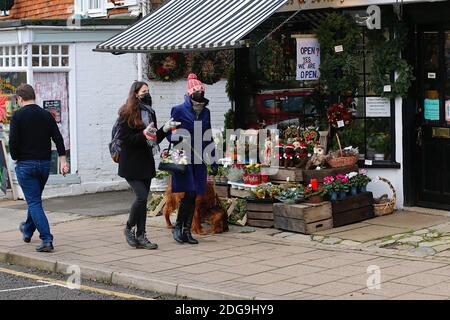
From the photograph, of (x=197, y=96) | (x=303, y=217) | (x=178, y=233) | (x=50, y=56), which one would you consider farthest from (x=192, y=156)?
(x=50, y=56)

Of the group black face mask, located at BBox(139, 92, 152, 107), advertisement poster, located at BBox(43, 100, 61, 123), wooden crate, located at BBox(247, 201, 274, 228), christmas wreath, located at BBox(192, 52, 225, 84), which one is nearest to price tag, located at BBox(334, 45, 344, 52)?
wooden crate, located at BBox(247, 201, 274, 228)

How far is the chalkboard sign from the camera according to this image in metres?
15.3

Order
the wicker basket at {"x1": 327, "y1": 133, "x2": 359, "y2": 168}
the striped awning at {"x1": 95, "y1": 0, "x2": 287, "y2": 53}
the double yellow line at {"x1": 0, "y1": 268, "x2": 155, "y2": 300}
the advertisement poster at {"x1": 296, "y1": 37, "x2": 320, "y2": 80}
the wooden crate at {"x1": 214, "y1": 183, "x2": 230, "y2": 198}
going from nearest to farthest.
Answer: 1. the double yellow line at {"x1": 0, "y1": 268, "x2": 155, "y2": 300}
2. the striped awning at {"x1": 95, "y1": 0, "x2": 287, "y2": 53}
3. the wicker basket at {"x1": 327, "y1": 133, "x2": 359, "y2": 168}
4. the wooden crate at {"x1": 214, "y1": 183, "x2": 230, "y2": 198}
5. the advertisement poster at {"x1": 296, "y1": 37, "x2": 320, "y2": 80}

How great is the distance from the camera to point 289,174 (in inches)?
457

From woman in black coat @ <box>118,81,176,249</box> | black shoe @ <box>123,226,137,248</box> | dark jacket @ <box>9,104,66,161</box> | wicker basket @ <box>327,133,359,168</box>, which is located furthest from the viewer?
wicker basket @ <box>327,133,359,168</box>

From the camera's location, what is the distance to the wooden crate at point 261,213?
11.4m

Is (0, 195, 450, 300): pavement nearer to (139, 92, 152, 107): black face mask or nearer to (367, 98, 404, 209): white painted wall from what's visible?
(367, 98, 404, 209): white painted wall

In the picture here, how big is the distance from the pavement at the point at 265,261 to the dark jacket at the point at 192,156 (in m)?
0.69

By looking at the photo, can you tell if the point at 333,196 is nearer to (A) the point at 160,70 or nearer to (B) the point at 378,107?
(B) the point at 378,107

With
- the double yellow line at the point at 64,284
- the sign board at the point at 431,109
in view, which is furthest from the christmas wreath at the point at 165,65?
the double yellow line at the point at 64,284

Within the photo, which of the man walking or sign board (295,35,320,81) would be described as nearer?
the man walking

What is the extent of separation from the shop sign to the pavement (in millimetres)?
1323

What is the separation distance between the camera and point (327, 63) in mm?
12492

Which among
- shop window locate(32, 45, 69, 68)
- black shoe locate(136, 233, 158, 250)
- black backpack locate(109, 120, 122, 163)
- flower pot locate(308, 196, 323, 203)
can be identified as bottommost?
black shoe locate(136, 233, 158, 250)
